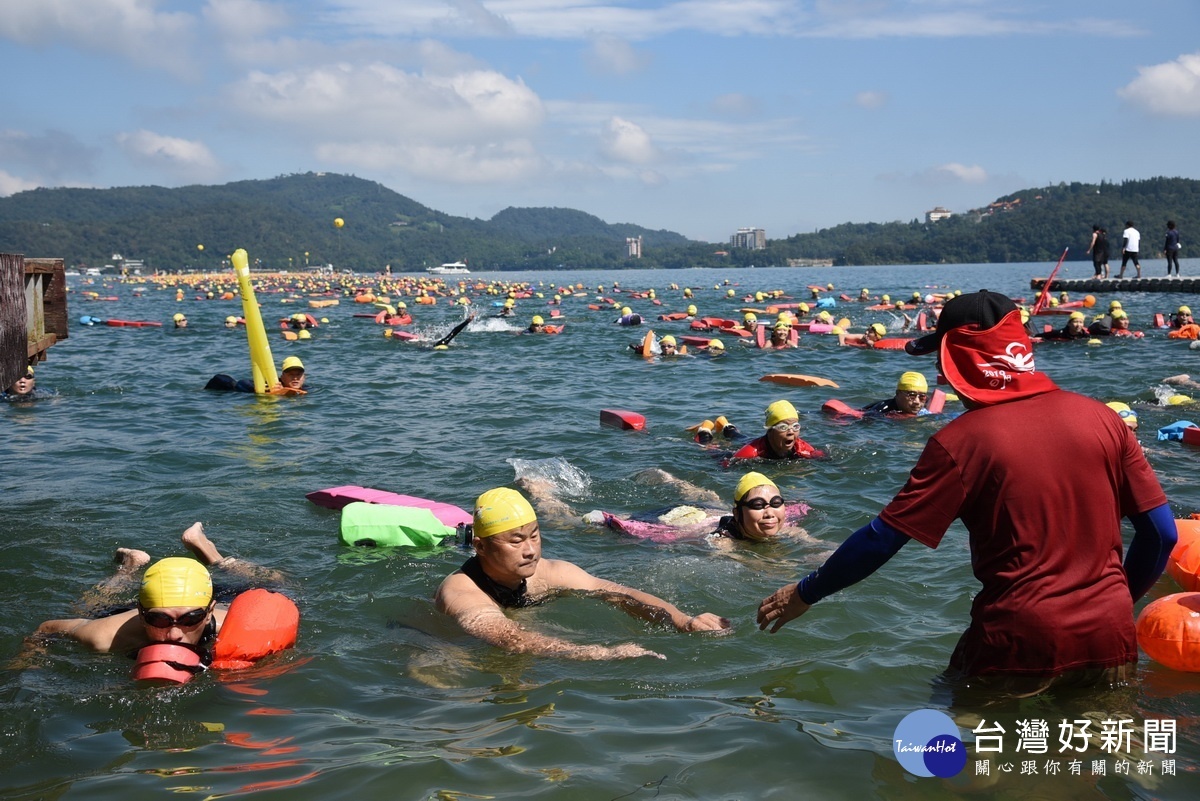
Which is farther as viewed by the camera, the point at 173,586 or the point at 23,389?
the point at 23,389

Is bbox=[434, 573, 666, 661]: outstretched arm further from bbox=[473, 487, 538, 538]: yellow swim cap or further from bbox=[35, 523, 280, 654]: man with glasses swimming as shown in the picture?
bbox=[35, 523, 280, 654]: man with glasses swimming

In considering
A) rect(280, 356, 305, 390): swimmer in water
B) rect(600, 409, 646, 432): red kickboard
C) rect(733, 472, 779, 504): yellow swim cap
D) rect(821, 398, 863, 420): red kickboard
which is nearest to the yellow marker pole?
rect(280, 356, 305, 390): swimmer in water

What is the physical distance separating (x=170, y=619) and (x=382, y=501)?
3.06 meters

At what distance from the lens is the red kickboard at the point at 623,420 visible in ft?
40.9

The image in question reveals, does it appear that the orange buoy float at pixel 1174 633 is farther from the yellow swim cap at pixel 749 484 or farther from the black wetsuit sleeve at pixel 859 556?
the yellow swim cap at pixel 749 484

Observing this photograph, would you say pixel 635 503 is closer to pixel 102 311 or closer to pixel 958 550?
pixel 958 550

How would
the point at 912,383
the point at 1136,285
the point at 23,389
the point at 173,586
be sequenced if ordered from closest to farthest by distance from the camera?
1. the point at 173,586
2. the point at 912,383
3. the point at 23,389
4. the point at 1136,285

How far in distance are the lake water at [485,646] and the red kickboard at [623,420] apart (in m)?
0.16

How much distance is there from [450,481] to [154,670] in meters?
5.14

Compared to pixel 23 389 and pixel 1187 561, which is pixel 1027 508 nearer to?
pixel 1187 561

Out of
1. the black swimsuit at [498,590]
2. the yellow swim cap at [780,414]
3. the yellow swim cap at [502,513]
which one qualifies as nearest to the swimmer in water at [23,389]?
the yellow swim cap at [780,414]

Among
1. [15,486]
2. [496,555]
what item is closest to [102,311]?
[15,486]

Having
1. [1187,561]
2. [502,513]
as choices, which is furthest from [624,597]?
[1187,561]

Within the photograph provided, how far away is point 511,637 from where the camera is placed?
5242 mm
